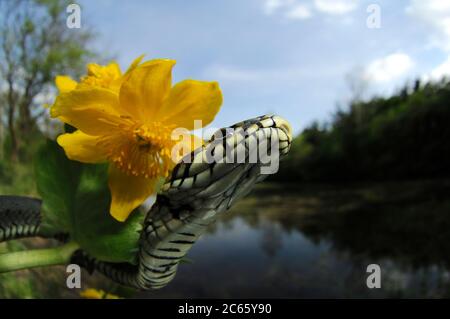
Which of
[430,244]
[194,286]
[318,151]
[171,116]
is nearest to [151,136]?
[171,116]

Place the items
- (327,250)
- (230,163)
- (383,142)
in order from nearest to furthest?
1. (230,163)
2. (327,250)
3. (383,142)

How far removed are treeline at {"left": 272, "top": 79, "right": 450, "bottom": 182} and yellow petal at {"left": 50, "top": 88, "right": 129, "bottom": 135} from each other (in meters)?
4.57

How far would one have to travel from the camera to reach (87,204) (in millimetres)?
154

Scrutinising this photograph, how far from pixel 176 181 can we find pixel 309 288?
9.00ft

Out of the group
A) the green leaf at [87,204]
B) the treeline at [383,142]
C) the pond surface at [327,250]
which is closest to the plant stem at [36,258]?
the green leaf at [87,204]

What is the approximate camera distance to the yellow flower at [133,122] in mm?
146

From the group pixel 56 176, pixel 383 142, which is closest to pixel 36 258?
pixel 56 176

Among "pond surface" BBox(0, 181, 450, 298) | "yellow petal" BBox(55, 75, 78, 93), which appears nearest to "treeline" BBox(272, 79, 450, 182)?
"pond surface" BBox(0, 181, 450, 298)

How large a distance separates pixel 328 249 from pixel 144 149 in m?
3.65

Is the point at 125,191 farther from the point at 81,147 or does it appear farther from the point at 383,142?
the point at 383,142

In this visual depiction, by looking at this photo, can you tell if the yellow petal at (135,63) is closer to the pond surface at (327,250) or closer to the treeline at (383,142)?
the pond surface at (327,250)

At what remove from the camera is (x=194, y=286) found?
2656mm

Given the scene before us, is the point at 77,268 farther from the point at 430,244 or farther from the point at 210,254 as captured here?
the point at 430,244

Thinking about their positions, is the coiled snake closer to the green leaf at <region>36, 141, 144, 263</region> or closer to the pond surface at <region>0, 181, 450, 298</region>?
the green leaf at <region>36, 141, 144, 263</region>
